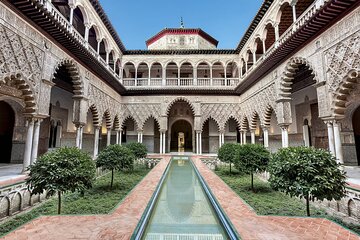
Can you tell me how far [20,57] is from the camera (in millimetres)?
5617

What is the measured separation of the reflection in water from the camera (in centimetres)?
287

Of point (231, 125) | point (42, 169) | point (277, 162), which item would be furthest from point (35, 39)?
point (231, 125)

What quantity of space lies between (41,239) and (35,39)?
254 inches

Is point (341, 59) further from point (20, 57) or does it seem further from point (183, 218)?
point (20, 57)

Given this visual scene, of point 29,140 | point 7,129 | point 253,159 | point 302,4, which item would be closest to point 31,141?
point 29,140

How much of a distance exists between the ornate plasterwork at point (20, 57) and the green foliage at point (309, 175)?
285 inches

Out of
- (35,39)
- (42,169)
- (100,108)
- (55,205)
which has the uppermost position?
(35,39)

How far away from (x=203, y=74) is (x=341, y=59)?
1321cm

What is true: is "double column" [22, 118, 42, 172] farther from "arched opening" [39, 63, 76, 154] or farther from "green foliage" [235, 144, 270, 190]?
"green foliage" [235, 144, 270, 190]

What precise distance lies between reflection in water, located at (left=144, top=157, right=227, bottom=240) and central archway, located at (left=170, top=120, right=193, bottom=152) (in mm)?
14219

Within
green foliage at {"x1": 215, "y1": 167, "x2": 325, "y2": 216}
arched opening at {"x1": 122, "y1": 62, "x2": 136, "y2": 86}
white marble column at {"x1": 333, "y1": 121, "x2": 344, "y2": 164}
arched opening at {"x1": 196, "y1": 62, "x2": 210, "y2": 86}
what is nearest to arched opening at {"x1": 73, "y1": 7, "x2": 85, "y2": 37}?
arched opening at {"x1": 122, "y1": 62, "x2": 136, "y2": 86}

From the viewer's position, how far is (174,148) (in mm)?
19719

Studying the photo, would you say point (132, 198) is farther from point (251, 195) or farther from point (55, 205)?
point (251, 195)

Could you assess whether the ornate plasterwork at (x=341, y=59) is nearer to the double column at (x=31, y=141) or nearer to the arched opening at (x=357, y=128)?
the arched opening at (x=357, y=128)
